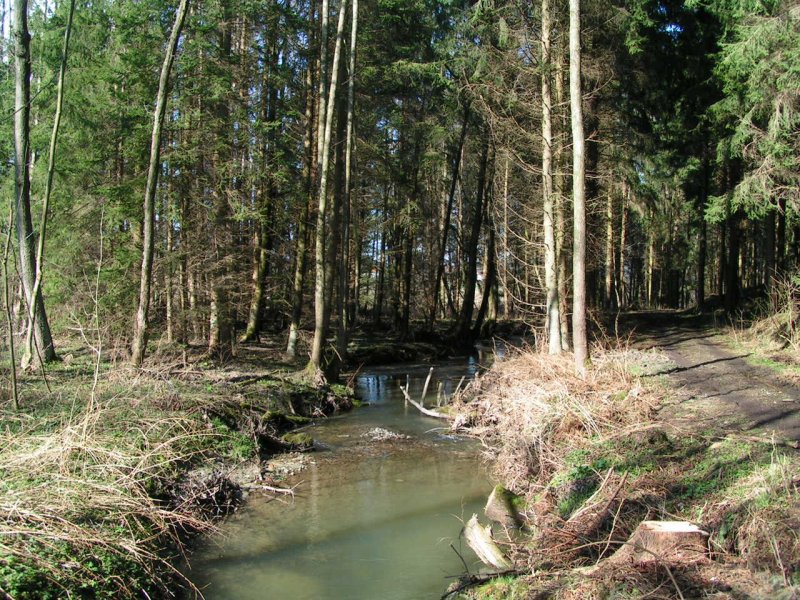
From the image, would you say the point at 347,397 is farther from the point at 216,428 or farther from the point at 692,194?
the point at 692,194

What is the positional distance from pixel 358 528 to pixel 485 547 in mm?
2232

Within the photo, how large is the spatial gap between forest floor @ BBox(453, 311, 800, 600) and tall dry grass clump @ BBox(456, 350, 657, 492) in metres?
0.03

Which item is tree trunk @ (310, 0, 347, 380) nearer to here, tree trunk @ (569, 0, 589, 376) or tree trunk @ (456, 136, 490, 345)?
tree trunk @ (569, 0, 589, 376)

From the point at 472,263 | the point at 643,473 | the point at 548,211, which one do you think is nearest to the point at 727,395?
the point at 643,473

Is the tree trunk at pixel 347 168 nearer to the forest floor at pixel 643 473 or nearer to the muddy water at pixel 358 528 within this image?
the muddy water at pixel 358 528

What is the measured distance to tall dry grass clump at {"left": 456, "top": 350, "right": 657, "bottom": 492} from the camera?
27.0 ft

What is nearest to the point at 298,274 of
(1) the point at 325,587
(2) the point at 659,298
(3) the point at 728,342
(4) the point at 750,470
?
(3) the point at 728,342

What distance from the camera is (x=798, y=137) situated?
1327 cm

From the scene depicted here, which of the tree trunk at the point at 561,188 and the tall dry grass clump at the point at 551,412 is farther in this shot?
the tree trunk at the point at 561,188

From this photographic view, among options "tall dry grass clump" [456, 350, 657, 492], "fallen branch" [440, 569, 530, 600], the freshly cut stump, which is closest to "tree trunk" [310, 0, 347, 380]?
"tall dry grass clump" [456, 350, 657, 492]

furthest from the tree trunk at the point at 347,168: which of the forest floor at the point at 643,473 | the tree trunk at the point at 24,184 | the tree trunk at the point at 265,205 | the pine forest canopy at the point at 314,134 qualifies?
the tree trunk at the point at 24,184

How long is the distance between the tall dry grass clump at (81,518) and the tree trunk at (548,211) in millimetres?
8776

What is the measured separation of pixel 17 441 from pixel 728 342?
1675cm

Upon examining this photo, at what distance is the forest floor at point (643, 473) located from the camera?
15.1ft
